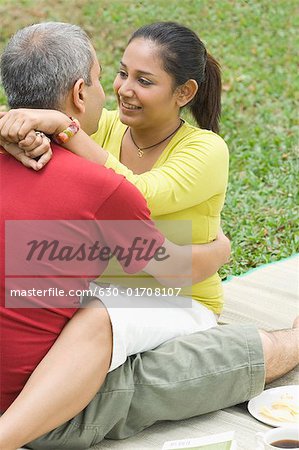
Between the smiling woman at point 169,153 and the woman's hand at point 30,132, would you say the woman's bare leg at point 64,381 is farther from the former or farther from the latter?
the woman's hand at point 30,132

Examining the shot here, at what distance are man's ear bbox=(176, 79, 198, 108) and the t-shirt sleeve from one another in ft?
2.80

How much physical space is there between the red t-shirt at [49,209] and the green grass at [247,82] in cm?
213

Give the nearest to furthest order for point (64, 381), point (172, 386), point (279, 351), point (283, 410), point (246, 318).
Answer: point (64, 381) < point (172, 386) < point (283, 410) < point (279, 351) < point (246, 318)

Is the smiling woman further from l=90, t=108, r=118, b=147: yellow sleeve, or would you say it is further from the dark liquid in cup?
the dark liquid in cup

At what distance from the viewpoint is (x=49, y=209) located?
2699mm

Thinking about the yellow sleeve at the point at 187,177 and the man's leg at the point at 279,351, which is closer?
the yellow sleeve at the point at 187,177

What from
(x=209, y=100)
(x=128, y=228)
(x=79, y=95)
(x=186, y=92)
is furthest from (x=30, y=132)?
(x=209, y=100)

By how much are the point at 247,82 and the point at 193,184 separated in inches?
185

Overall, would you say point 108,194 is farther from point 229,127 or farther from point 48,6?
point 48,6

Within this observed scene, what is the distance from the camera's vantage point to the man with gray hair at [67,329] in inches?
107

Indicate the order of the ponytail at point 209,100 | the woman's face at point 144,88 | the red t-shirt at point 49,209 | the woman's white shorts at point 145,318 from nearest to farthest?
the red t-shirt at point 49,209
the woman's white shorts at point 145,318
the woman's face at point 144,88
the ponytail at point 209,100

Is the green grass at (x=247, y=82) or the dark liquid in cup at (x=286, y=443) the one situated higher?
the dark liquid in cup at (x=286, y=443)

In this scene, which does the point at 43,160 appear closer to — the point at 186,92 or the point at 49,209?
the point at 49,209

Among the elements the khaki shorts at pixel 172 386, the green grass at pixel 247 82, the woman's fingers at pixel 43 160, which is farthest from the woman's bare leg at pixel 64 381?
the green grass at pixel 247 82
